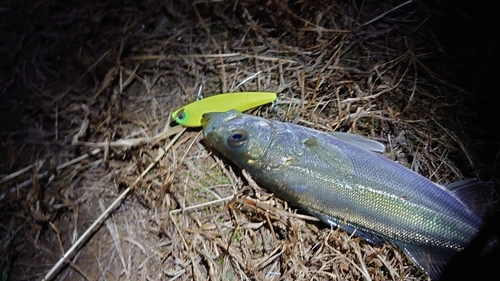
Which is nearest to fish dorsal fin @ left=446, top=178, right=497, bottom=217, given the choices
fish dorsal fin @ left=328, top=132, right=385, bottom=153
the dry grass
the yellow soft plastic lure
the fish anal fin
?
the dry grass

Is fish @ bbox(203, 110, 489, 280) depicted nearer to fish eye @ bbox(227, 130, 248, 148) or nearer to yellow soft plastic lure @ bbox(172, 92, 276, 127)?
fish eye @ bbox(227, 130, 248, 148)

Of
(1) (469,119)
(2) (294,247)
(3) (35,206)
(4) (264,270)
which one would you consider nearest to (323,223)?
(2) (294,247)

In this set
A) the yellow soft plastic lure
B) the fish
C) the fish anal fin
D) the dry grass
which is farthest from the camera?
the yellow soft plastic lure

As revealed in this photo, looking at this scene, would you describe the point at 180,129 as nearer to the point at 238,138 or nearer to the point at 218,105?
the point at 218,105

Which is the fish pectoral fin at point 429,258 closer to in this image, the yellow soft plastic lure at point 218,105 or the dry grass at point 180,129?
the dry grass at point 180,129

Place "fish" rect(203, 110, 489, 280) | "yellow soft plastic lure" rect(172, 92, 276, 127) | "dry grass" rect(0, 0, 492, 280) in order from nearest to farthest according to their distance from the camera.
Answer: "fish" rect(203, 110, 489, 280), "dry grass" rect(0, 0, 492, 280), "yellow soft plastic lure" rect(172, 92, 276, 127)

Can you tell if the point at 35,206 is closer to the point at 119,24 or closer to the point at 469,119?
the point at 119,24

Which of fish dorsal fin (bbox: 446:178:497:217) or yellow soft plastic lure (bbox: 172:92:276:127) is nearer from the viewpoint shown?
fish dorsal fin (bbox: 446:178:497:217)
